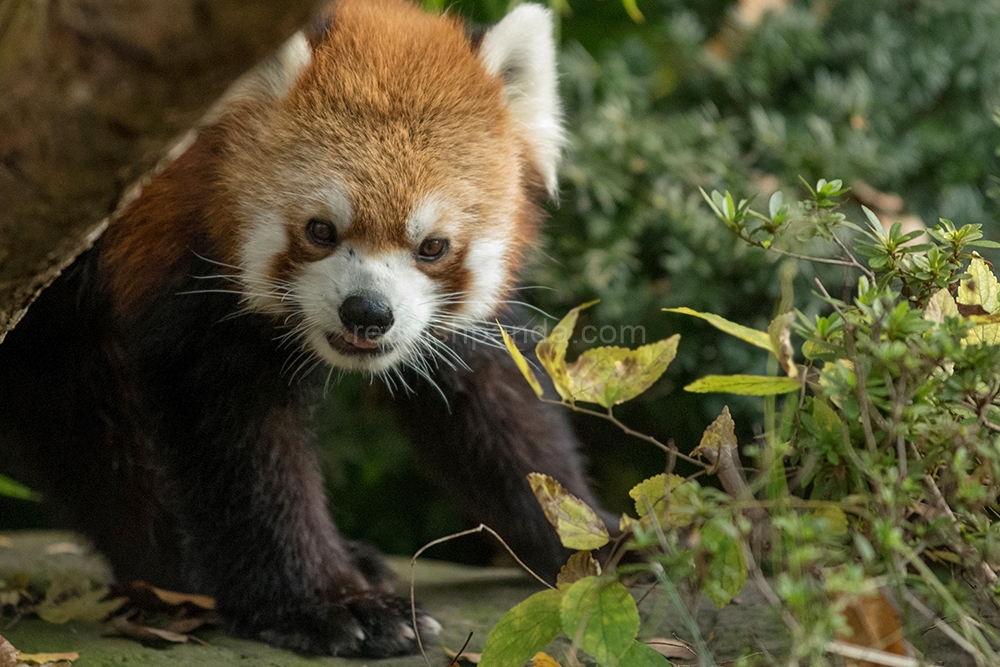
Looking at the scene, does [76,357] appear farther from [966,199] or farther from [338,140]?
[966,199]

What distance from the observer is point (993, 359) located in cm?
136

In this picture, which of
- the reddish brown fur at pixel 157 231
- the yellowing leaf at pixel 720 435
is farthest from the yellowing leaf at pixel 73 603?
the yellowing leaf at pixel 720 435

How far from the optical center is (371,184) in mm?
2129

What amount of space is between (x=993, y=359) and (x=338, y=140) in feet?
4.57

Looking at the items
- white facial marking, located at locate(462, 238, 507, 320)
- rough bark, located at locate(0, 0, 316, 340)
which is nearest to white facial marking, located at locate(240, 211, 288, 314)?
white facial marking, located at locate(462, 238, 507, 320)

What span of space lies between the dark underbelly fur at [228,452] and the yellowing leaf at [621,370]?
2.91 feet

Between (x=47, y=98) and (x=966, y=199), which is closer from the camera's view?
(x=47, y=98)

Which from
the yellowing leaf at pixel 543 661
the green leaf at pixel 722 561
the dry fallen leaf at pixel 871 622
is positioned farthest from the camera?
the yellowing leaf at pixel 543 661

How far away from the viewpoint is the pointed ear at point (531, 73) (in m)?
2.39

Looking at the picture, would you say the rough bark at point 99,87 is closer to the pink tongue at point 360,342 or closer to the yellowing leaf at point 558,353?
the yellowing leaf at point 558,353

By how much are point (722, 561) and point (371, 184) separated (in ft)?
3.70

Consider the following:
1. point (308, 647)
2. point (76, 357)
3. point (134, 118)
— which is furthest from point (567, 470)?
point (134, 118)

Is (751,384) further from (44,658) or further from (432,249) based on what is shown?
(44,658)

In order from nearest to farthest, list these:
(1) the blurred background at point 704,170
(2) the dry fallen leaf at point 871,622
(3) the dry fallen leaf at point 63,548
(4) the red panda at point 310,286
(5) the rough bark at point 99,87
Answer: (5) the rough bark at point 99,87
(2) the dry fallen leaf at point 871,622
(4) the red panda at point 310,286
(3) the dry fallen leaf at point 63,548
(1) the blurred background at point 704,170
